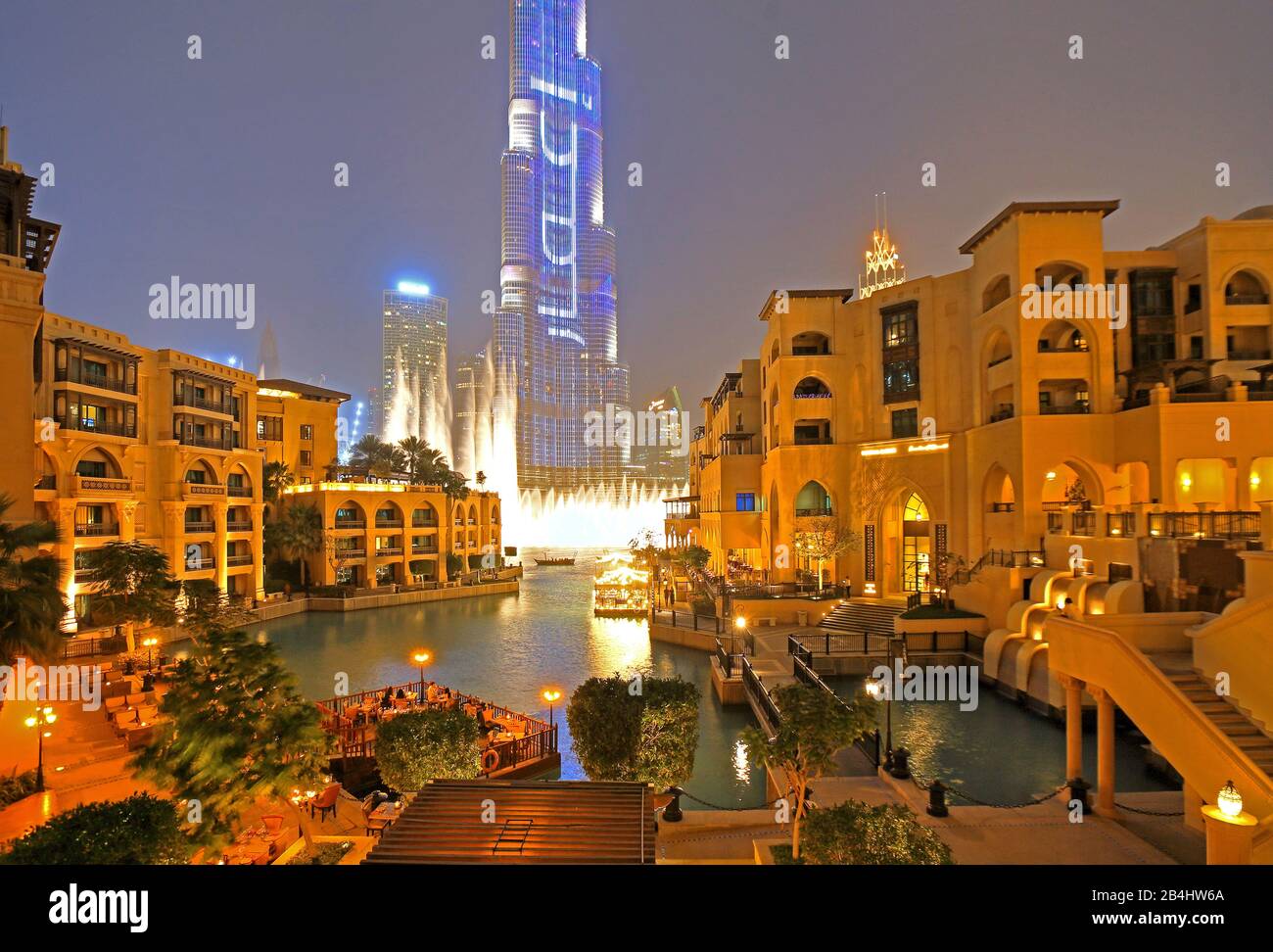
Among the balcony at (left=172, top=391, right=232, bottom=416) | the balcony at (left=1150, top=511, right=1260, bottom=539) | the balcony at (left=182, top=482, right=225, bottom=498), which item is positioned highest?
the balcony at (left=172, top=391, right=232, bottom=416)

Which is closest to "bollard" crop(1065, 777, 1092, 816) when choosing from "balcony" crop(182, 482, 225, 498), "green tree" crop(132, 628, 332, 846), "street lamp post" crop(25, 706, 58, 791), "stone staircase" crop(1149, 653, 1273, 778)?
"stone staircase" crop(1149, 653, 1273, 778)

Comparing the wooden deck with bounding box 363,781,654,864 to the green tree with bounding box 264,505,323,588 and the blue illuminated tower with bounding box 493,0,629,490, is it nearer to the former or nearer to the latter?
the green tree with bounding box 264,505,323,588

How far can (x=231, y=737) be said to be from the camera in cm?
927

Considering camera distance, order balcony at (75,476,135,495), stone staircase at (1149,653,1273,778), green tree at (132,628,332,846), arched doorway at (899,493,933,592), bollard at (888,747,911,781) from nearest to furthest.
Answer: green tree at (132,628,332,846) < stone staircase at (1149,653,1273,778) < bollard at (888,747,911,781) < balcony at (75,476,135,495) < arched doorway at (899,493,933,592)

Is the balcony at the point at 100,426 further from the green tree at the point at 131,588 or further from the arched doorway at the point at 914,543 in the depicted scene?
the arched doorway at the point at 914,543

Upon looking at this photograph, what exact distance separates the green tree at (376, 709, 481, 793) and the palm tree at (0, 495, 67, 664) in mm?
6017

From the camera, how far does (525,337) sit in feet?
548

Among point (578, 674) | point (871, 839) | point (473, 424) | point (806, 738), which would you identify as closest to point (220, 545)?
point (578, 674)

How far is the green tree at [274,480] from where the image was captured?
46.0m

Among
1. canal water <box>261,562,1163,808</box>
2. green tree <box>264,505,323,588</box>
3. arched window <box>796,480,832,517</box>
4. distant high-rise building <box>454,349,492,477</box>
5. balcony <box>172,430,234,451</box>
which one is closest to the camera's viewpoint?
canal water <box>261,562,1163,808</box>

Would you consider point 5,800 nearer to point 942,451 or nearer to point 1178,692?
point 1178,692

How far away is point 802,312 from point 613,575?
2101cm

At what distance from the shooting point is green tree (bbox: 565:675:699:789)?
1245cm

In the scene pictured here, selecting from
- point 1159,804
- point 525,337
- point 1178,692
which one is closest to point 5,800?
point 1178,692
